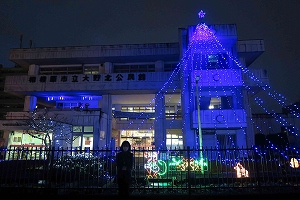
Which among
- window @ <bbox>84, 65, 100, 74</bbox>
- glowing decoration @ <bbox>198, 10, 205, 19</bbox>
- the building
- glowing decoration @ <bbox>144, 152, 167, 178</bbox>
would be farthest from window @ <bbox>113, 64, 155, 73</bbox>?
glowing decoration @ <bbox>144, 152, 167, 178</bbox>

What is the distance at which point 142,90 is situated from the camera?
2748cm

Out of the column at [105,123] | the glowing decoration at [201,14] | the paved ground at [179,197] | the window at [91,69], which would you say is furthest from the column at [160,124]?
the paved ground at [179,197]

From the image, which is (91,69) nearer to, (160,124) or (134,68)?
(134,68)

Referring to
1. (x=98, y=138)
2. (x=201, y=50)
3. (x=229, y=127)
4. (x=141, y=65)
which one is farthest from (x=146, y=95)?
(x=229, y=127)

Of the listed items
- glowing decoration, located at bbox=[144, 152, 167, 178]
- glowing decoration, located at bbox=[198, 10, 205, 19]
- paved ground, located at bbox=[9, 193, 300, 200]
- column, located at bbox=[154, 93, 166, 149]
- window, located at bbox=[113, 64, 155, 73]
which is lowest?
paved ground, located at bbox=[9, 193, 300, 200]

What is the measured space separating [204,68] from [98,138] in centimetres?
1389

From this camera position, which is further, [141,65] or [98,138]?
[141,65]

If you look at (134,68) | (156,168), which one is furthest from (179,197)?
(134,68)

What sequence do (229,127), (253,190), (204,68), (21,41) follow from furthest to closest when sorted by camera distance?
(21,41)
(204,68)
(229,127)
(253,190)

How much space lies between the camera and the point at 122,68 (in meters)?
29.9

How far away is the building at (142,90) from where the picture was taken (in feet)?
72.1

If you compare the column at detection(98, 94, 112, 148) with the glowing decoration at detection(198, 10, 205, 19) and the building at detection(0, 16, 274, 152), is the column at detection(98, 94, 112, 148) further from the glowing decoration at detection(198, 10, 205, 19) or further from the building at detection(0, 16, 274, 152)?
the glowing decoration at detection(198, 10, 205, 19)

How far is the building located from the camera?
21973 mm

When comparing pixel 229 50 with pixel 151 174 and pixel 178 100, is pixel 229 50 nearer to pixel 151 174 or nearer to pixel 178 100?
pixel 178 100
